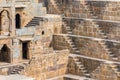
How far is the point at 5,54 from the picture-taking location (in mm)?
23375

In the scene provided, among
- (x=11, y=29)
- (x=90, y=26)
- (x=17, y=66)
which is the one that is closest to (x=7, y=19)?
(x=11, y=29)

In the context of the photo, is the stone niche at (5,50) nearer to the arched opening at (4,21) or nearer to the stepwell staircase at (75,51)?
the arched opening at (4,21)

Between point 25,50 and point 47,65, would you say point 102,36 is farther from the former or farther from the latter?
point 25,50

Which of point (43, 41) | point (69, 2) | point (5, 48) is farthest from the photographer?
point (69, 2)

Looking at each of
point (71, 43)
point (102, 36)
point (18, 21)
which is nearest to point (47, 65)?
point (71, 43)

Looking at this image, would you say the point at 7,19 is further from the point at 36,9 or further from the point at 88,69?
the point at 88,69

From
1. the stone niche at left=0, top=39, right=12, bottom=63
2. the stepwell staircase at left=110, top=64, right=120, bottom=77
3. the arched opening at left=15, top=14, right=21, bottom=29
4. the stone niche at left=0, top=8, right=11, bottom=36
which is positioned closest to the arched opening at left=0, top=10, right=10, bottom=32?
the stone niche at left=0, top=8, right=11, bottom=36

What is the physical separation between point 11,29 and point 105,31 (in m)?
5.80

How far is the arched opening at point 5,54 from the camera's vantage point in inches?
912

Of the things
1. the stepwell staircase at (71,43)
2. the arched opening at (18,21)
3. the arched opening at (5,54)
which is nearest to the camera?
the arched opening at (5,54)

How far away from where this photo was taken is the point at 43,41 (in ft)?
81.8

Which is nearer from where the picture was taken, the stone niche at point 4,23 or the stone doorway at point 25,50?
the stone niche at point 4,23

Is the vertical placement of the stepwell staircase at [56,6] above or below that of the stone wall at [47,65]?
above

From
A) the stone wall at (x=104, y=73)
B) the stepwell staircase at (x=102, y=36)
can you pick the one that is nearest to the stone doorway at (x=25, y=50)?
the stepwell staircase at (x=102, y=36)
